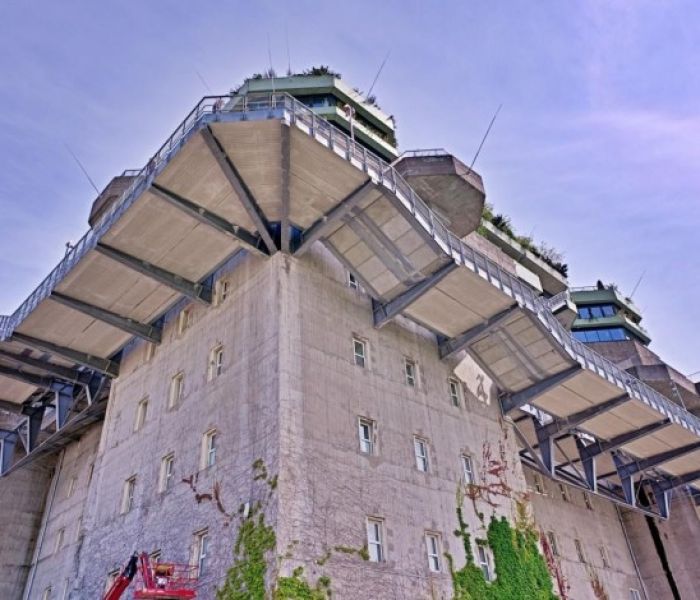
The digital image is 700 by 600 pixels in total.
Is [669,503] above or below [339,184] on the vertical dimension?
below

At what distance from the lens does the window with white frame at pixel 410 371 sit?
27188 millimetres

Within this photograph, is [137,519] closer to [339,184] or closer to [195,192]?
[195,192]

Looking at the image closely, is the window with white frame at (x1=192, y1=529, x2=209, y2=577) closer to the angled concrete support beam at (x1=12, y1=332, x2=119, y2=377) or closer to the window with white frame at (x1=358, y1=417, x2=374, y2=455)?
the window with white frame at (x1=358, y1=417, x2=374, y2=455)

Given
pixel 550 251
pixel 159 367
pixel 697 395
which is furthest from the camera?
pixel 550 251

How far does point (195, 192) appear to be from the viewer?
909 inches

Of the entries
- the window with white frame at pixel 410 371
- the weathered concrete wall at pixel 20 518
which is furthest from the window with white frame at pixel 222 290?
the weathered concrete wall at pixel 20 518

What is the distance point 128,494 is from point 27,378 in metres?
12.6

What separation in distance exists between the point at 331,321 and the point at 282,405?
5206mm

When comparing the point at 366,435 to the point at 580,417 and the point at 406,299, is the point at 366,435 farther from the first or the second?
the point at 580,417

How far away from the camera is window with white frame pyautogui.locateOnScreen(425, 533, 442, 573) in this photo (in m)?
22.5

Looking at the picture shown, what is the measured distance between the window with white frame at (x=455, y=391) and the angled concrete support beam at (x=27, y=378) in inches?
899

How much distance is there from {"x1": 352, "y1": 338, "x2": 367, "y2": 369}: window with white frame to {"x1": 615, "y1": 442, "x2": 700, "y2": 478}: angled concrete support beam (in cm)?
2404

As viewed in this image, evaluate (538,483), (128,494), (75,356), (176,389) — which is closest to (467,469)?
(176,389)

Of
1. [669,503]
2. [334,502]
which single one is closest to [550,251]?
[669,503]
